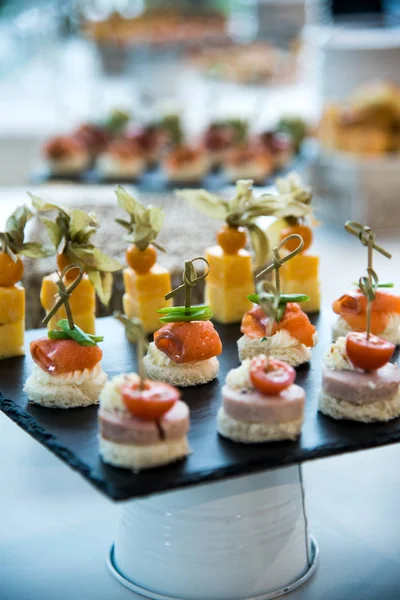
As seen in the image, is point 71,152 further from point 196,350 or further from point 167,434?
point 167,434

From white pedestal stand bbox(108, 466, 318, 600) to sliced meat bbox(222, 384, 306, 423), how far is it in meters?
0.19

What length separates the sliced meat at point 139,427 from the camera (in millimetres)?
1639

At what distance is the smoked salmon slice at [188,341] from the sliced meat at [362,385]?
0.99 ft

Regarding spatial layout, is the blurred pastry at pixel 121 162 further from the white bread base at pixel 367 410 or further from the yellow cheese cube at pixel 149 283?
the white bread base at pixel 367 410

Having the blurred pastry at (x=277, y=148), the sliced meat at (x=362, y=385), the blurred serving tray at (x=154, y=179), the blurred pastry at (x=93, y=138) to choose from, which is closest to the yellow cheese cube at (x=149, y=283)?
the sliced meat at (x=362, y=385)

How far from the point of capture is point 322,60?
5668mm

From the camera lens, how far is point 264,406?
1.75 metres

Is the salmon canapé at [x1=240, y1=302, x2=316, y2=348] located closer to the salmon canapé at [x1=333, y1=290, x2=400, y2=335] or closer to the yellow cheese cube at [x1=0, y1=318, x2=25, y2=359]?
the salmon canapé at [x1=333, y1=290, x2=400, y2=335]

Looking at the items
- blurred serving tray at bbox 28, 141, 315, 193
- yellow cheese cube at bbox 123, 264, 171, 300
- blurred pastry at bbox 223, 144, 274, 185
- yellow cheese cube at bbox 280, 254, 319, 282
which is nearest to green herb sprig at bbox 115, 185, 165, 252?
yellow cheese cube at bbox 123, 264, 171, 300

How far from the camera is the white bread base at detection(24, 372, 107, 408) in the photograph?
6.48ft

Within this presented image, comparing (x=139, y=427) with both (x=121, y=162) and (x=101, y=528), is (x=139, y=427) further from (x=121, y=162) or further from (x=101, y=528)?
(x=121, y=162)

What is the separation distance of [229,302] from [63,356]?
69 centimetres

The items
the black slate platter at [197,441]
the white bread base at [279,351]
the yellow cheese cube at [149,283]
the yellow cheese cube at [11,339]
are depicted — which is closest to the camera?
the black slate platter at [197,441]

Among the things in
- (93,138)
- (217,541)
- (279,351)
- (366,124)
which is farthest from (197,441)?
(93,138)
